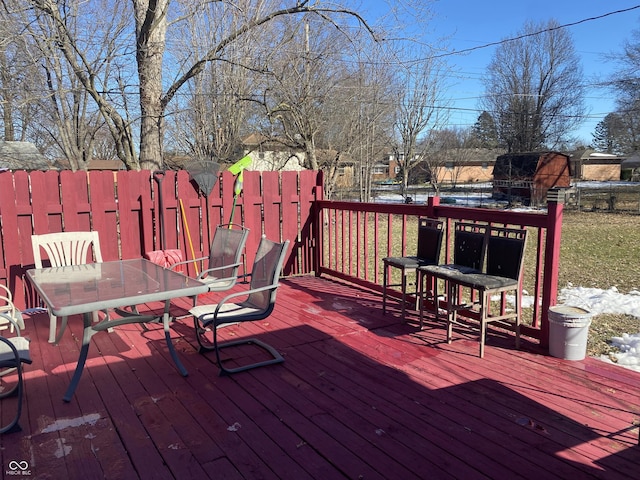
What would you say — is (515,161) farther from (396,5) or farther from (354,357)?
(354,357)

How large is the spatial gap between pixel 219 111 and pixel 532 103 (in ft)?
88.4

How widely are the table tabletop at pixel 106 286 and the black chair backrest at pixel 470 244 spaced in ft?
6.74

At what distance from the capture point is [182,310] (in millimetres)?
4230

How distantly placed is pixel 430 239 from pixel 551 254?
98 centimetres

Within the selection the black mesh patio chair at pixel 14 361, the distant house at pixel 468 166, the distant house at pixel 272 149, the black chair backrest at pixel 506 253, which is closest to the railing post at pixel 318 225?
the black chair backrest at pixel 506 253

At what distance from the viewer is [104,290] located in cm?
265

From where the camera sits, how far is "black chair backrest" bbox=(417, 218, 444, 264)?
148 inches

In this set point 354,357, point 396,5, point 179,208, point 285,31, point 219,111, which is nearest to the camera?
point 354,357

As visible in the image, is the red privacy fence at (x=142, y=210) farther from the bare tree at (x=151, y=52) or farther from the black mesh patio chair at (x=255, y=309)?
the bare tree at (x=151, y=52)

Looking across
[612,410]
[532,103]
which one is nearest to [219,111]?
[612,410]

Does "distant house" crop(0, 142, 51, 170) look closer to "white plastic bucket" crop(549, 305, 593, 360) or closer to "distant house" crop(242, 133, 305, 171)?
"distant house" crop(242, 133, 305, 171)

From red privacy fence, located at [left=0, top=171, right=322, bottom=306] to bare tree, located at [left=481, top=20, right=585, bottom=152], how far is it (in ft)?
93.7

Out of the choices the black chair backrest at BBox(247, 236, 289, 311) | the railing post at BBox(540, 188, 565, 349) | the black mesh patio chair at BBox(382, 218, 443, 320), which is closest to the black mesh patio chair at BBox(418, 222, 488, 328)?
the black mesh patio chair at BBox(382, 218, 443, 320)

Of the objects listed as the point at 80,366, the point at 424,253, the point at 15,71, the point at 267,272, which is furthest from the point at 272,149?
the point at 80,366
